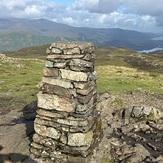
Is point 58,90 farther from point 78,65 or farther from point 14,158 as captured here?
point 14,158

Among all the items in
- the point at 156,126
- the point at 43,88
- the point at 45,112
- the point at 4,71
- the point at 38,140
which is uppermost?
the point at 43,88

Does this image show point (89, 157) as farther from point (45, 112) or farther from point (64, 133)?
point (45, 112)

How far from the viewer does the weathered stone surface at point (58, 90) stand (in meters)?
12.3

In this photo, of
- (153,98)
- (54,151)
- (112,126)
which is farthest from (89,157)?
(153,98)

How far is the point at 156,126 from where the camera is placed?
→ 18.3m

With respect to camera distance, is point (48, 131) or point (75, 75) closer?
point (75, 75)

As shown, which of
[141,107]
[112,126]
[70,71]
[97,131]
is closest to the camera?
[70,71]

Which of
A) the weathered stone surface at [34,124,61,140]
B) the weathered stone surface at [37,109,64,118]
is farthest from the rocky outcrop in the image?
the weathered stone surface at [37,109,64,118]

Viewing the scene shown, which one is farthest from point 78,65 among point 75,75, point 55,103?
point 55,103

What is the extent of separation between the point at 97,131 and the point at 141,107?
6227 mm

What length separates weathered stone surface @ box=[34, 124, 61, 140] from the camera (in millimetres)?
12555

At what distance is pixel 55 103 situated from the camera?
12.5m

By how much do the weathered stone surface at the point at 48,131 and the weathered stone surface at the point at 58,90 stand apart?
1.67 meters

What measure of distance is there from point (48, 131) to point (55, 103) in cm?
137
